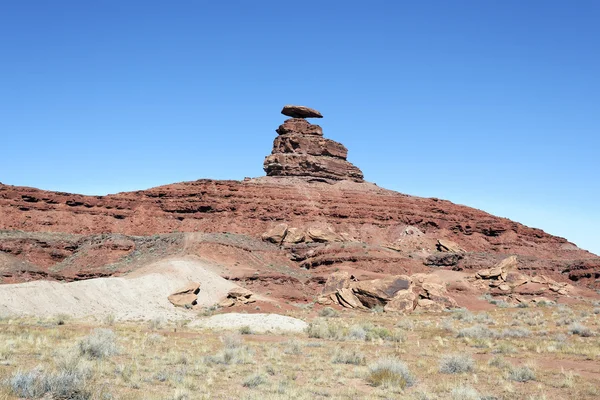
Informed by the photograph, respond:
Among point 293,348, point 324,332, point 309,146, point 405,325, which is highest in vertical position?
point 309,146

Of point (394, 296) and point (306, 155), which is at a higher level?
point (306, 155)

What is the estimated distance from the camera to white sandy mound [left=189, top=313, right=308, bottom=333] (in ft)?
75.8

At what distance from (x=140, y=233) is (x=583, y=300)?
135 feet

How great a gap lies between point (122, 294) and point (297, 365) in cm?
1997

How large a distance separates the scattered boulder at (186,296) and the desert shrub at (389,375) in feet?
71.4

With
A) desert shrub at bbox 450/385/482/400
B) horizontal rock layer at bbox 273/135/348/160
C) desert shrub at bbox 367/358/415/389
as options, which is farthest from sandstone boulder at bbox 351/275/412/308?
horizontal rock layer at bbox 273/135/348/160

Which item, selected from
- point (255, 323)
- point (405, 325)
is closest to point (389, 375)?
point (255, 323)

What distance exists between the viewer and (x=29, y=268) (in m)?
38.7

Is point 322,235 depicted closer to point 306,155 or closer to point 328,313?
point 328,313

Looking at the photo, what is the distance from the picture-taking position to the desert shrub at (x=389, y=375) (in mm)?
11906

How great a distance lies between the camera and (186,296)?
110 ft

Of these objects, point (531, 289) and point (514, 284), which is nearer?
point (531, 289)

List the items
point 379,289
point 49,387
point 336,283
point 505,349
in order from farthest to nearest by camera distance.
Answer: point 336,283, point 379,289, point 505,349, point 49,387

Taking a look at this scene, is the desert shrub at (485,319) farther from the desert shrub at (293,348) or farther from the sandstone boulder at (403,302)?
the desert shrub at (293,348)
